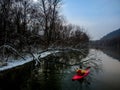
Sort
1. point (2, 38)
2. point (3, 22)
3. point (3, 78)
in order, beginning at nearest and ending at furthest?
point (3, 78), point (2, 38), point (3, 22)

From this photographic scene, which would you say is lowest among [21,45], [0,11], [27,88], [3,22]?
[27,88]

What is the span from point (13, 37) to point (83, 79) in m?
10.5

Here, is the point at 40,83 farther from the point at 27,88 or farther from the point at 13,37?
the point at 13,37

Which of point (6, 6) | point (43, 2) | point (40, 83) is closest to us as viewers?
point (40, 83)

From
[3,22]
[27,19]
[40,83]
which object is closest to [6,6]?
[3,22]

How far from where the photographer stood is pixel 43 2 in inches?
1222

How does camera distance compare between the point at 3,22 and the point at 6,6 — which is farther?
the point at 6,6

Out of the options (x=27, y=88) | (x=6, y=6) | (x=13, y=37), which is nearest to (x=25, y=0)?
(x=6, y=6)

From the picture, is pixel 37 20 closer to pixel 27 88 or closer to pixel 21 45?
pixel 21 45

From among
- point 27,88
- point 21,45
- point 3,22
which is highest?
point 3,22

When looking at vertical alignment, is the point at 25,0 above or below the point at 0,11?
above

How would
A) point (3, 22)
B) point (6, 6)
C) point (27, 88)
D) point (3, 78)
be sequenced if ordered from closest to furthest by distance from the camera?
point (27, 88)
point (3, 78)
point (3, 22)
point (6, 6)

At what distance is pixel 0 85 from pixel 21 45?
969cm

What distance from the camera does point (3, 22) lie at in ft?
69.4
